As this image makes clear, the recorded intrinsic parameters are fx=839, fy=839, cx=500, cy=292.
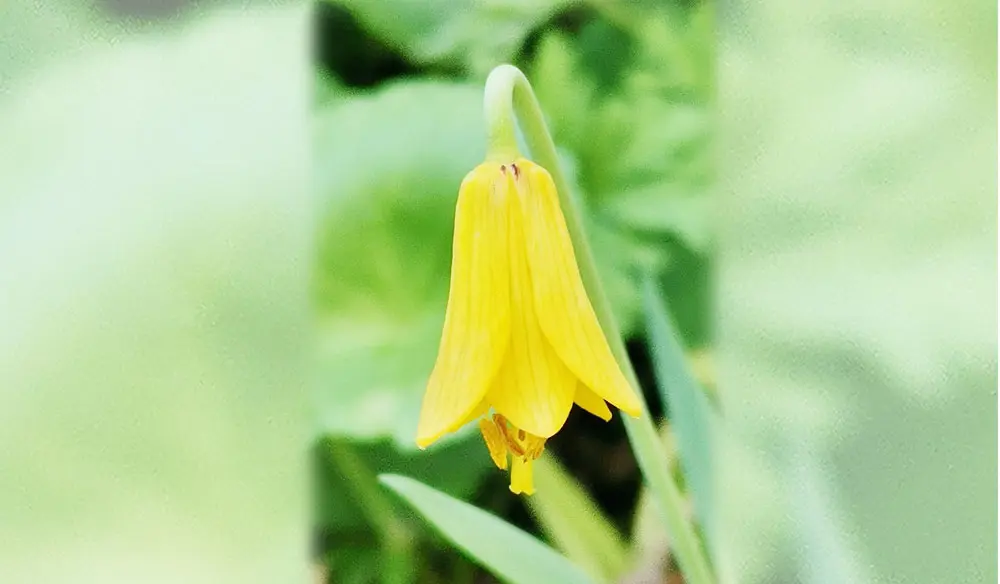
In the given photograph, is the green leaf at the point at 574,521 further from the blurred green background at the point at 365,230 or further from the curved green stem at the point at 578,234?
the curved green stem at the point at 578,234

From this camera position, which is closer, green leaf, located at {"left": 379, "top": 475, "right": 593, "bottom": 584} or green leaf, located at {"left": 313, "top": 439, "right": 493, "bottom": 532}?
green leaf, located at {"left": 379, "top": 475, "right": 593, "bottom": 584}

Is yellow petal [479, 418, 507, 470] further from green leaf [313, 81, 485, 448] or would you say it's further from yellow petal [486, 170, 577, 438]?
green leaf [313, 81, 485, 448]

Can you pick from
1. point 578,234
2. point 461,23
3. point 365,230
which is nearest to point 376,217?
point 365,230

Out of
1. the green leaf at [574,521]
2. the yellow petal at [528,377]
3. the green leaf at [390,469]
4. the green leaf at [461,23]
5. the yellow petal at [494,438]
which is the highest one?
the green leaf at [461,23]

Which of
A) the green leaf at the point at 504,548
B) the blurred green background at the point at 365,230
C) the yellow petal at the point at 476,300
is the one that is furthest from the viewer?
the blurred green background at the point at 365,230

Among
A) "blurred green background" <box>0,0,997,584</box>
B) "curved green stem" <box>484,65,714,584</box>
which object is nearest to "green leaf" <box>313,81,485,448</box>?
"blurred green background" <box>0,0,997,584</box>

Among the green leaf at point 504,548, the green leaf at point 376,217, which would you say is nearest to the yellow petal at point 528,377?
the green leaf at point 504,548

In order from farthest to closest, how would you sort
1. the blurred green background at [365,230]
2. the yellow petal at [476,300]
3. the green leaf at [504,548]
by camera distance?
the blurred green background at [365,230] < the green leaf at [504,548] < the yellow petal at [476,300]

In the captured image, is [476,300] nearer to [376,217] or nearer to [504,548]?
[504,548]
